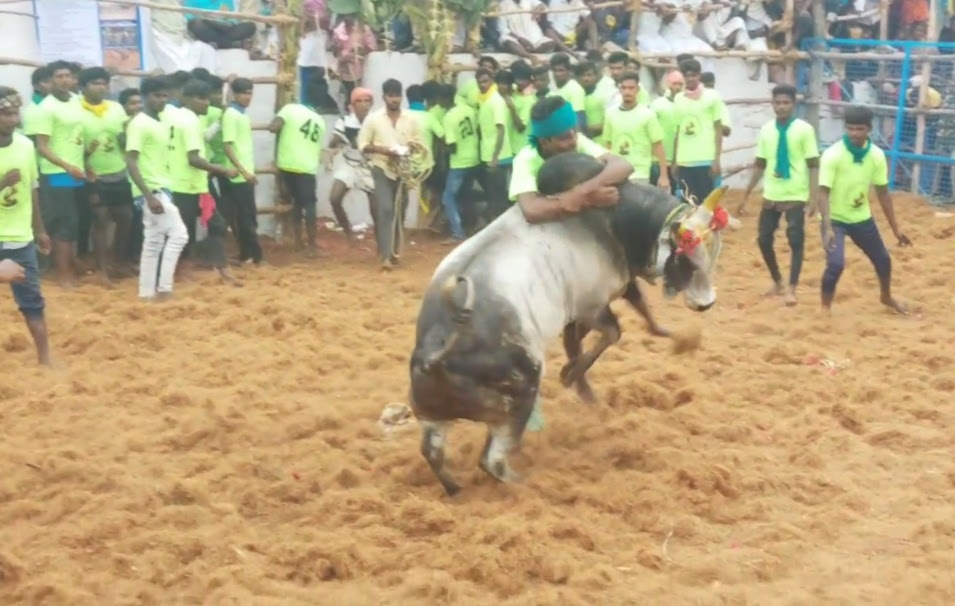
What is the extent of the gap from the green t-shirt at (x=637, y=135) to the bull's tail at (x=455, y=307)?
693 cm

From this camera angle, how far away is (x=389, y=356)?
8.34 meters

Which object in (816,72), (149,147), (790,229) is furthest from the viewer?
(816,72)

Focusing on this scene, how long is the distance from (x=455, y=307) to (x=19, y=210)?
151 inches

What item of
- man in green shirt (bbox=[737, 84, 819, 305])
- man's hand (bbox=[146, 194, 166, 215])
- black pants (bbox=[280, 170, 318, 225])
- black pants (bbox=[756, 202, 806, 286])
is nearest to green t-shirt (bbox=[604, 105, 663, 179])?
man in green shirt (bbox=[737, 84, 819, 305])

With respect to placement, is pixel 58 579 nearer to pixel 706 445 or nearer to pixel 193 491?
pixel 193 491

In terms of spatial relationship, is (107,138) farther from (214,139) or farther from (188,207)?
(214,139)

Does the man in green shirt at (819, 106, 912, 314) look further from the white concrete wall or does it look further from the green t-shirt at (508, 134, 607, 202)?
the white concrete wall

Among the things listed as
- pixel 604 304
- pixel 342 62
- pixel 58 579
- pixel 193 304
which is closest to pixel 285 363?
pixel 193 304

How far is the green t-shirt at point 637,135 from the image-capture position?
11922mm

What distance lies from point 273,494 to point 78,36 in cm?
715

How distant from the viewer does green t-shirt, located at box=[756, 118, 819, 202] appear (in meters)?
9.69

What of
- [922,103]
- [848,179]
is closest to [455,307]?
[848,179]

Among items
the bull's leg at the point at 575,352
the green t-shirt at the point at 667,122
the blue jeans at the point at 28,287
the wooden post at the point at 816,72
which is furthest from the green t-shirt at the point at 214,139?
the wooden post at the point at 816,72

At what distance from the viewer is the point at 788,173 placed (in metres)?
9.71
